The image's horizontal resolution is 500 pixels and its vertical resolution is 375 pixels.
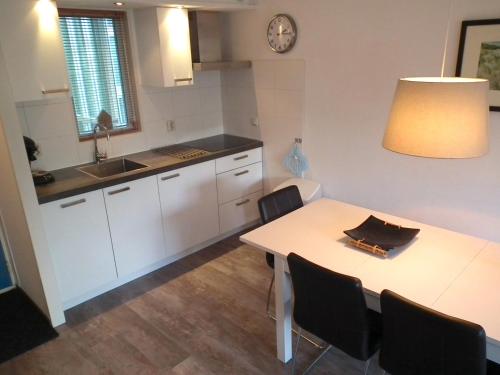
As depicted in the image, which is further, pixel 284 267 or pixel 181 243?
pixel 181 243

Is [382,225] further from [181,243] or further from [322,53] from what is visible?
[181,243]

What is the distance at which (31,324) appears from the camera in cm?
266

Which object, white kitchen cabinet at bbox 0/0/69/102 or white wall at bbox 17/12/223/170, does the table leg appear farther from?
white wall at bbox 17/12/223/170

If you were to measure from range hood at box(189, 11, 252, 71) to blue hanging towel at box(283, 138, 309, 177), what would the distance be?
890 mm

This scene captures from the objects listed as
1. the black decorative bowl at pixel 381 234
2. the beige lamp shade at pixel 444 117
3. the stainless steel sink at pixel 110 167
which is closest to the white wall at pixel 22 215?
the stainless steel sink at pixel 110 167

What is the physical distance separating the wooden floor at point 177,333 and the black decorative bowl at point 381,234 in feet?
2.56

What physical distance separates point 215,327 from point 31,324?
1.27m

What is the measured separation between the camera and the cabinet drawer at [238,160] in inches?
137

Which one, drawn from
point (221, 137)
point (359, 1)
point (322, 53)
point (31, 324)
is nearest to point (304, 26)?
point (322, 53)

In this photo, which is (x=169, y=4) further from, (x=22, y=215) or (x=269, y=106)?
(x=22, y=215)

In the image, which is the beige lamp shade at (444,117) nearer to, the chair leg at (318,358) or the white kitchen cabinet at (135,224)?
the chair leg at (318,358)

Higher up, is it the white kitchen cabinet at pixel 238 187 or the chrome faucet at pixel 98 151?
A: the chrome faucet at pixel 98 151

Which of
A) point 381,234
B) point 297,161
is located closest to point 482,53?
point 381,234

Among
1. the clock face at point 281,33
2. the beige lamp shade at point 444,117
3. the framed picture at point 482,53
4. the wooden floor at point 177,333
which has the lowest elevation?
the wooden floor at point 177,333
